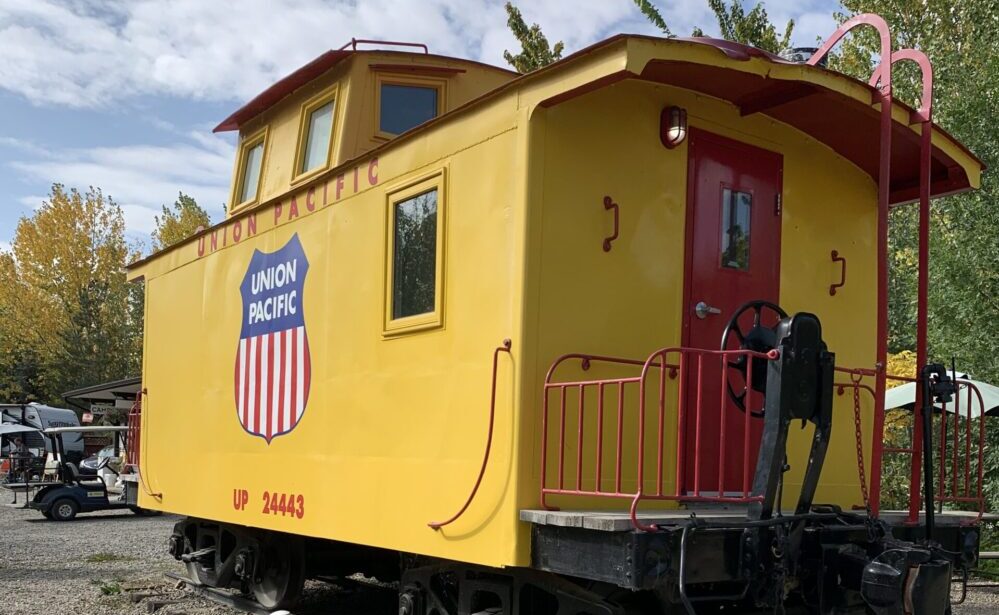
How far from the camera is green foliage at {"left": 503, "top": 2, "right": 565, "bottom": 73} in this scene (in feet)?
56.8

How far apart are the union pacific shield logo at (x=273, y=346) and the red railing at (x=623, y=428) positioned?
2292mm

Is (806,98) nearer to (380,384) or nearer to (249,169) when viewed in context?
(380,384)

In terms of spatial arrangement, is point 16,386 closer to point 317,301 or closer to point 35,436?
point 35,436

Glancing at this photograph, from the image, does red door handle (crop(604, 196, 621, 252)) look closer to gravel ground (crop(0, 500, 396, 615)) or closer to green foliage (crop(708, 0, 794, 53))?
gravel ground (crop(0, 500, 396, 615))

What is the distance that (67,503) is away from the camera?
728 inches

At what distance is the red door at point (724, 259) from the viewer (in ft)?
16.6

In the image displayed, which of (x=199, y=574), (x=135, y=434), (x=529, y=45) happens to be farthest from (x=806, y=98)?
(x=529, y=45)

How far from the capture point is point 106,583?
964 centimetres

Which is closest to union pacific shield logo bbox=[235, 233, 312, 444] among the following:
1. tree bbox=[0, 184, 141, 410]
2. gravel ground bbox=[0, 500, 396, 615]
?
gravel ground bbox=[0, 500, 396, 615]

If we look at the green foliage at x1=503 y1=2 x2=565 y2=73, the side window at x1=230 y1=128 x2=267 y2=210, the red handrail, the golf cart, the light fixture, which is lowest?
the golf cart

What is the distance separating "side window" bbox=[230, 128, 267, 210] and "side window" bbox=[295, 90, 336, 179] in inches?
28.2

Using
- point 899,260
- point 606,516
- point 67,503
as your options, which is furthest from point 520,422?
point 67,503

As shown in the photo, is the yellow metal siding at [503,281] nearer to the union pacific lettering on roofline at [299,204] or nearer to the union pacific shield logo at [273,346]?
the union pacific lettering on roofline at [299,204]

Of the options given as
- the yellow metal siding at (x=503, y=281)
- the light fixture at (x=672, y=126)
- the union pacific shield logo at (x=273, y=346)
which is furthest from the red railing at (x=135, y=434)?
the light fixture at (x=672, y=126)
